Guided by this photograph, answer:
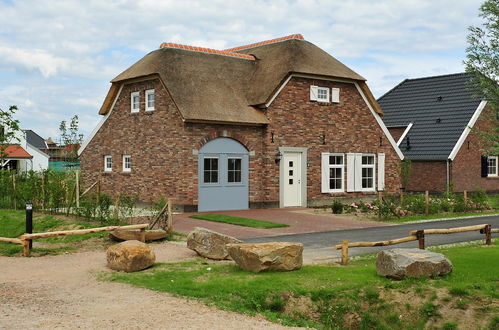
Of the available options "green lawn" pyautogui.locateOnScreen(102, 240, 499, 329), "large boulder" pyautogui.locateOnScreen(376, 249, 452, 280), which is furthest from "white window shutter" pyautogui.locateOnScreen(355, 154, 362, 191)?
"large boulder" pyautogui.locateOnScreen(376, 249, 452, 280)

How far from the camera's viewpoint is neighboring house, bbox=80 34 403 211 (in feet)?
75.0

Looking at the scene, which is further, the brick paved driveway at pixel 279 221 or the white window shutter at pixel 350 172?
the white window shutter at pixel 350 172

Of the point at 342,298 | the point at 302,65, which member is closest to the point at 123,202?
the point at 342,298

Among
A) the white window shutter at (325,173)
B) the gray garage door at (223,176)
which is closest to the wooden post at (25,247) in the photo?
the gray garage door at (223,176)

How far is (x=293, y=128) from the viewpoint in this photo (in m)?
25.0

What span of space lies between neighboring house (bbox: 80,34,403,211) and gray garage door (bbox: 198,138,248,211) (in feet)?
0.13

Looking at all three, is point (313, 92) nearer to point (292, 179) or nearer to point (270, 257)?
point (292, 179)

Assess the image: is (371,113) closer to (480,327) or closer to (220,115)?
(220,115)

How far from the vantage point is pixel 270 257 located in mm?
10672

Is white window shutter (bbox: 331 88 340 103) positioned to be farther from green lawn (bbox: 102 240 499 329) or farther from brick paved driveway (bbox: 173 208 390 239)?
green lawn (bbox: 102 240 499 329)

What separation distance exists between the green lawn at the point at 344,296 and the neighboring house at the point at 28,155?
131ft

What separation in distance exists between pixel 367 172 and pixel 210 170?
833cm

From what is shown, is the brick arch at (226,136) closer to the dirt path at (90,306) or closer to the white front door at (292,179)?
the white front door at (292,179)

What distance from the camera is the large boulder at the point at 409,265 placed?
10.3m
